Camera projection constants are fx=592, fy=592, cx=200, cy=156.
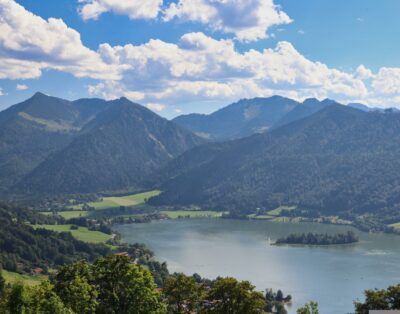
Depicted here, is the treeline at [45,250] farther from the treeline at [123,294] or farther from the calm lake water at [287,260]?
the treeline at [123,294]

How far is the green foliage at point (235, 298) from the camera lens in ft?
115

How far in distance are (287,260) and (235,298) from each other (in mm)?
95610

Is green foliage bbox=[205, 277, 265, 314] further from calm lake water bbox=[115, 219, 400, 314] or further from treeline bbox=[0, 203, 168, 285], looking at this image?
treeline bbox=[0, 203, 168, 285]

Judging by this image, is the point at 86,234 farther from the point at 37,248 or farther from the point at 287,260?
the point at 287,260

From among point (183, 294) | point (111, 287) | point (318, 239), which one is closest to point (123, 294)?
point (111, 287)

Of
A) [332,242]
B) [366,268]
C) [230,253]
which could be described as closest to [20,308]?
[366,268]

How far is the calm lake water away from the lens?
9894 centimetres

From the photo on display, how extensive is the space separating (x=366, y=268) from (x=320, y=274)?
436 inches

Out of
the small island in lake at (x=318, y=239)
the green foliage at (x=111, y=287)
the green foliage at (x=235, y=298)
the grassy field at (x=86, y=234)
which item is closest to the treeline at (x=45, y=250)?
the grassy field at (x=86, y=234)

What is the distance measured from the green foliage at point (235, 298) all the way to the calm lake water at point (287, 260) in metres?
52.5

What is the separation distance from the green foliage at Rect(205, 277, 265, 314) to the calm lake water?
5250cm

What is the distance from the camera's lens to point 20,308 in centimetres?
3259

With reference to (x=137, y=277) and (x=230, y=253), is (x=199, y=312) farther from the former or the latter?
(x=230, y=253)

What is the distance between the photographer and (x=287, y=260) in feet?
422
